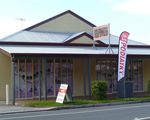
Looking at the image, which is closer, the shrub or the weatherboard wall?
the shrub

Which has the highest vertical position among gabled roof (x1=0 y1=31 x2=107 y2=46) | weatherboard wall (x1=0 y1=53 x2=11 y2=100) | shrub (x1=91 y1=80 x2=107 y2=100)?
gabled roof (x1=0 y1=31 x2=107 y2=46)

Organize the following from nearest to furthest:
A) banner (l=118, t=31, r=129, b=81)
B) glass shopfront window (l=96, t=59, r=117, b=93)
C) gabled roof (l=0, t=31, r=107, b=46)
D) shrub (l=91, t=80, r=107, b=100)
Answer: shrub (l=91, t=80, r=107, b=100) < banner (l=118, t=31, r=129, b=81) < gabled roof (l=0, t=31, r=107, b=46) < glass shopfront window (l=96, t=59, r=117, b=93)

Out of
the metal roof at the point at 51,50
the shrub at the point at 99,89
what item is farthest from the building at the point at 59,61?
the shrub at the point at 99,89

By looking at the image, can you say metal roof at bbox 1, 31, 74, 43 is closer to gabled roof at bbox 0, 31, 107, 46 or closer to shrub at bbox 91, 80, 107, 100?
gabled roof at bbox 0, 31, 107, 46

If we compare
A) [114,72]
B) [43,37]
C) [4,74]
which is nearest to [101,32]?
[114,72]

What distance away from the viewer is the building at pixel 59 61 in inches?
1128

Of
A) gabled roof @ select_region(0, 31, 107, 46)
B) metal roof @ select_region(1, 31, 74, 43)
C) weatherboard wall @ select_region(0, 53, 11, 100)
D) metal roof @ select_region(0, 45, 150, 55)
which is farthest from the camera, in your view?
metal roof @ select_region(1, 31, 74, 43)

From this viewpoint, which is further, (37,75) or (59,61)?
(59,61)

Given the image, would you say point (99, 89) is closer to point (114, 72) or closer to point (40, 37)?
point (114, 72)

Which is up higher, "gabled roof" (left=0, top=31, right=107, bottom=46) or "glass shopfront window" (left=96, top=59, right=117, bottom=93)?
"gabled roof" (left=0, top=31, right=107, bottom=46)

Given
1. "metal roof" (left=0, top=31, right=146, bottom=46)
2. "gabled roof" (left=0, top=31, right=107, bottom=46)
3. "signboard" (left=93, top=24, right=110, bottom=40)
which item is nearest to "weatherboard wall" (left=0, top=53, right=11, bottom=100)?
"gabled roof" (left=0, top=31, right=107, bottom=46)

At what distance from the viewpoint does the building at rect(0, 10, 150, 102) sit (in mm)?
28656

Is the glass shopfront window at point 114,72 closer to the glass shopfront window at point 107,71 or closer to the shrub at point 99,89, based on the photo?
Answer: the glass shopfront window at point 107,71

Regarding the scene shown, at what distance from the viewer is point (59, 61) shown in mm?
31078
